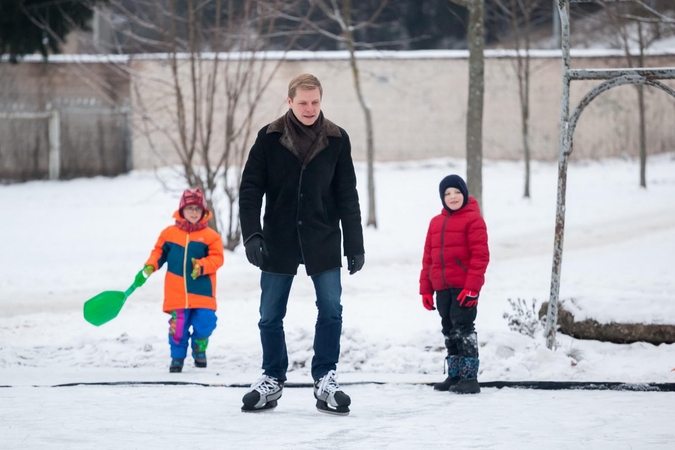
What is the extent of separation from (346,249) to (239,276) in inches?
275

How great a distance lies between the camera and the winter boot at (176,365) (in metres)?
6.68

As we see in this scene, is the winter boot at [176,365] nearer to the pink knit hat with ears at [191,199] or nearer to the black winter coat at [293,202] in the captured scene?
the pink knit hat with ears at [191,199]

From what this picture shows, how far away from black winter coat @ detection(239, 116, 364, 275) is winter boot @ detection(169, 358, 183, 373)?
2.13 m

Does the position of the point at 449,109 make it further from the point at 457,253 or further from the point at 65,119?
the point at 457,253

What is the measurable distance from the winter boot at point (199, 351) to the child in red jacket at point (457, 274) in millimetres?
1882

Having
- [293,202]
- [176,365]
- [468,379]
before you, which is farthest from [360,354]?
[293,202]

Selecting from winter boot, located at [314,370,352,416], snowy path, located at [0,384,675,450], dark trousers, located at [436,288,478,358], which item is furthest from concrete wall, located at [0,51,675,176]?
winter boot, located at [314,370,352,416]

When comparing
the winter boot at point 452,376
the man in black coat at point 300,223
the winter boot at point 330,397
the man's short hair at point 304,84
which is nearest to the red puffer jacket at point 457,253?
the winter boot at point 452,376

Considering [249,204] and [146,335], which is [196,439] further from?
[146,335]

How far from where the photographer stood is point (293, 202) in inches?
190

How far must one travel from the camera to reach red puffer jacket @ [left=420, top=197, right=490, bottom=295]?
5613 millimetres

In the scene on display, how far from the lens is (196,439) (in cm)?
409

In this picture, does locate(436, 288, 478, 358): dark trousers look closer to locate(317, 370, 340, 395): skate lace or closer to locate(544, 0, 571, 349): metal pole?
locate(544, 0, 571, 349): metal pole

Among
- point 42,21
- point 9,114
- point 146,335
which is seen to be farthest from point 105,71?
point 146,335
